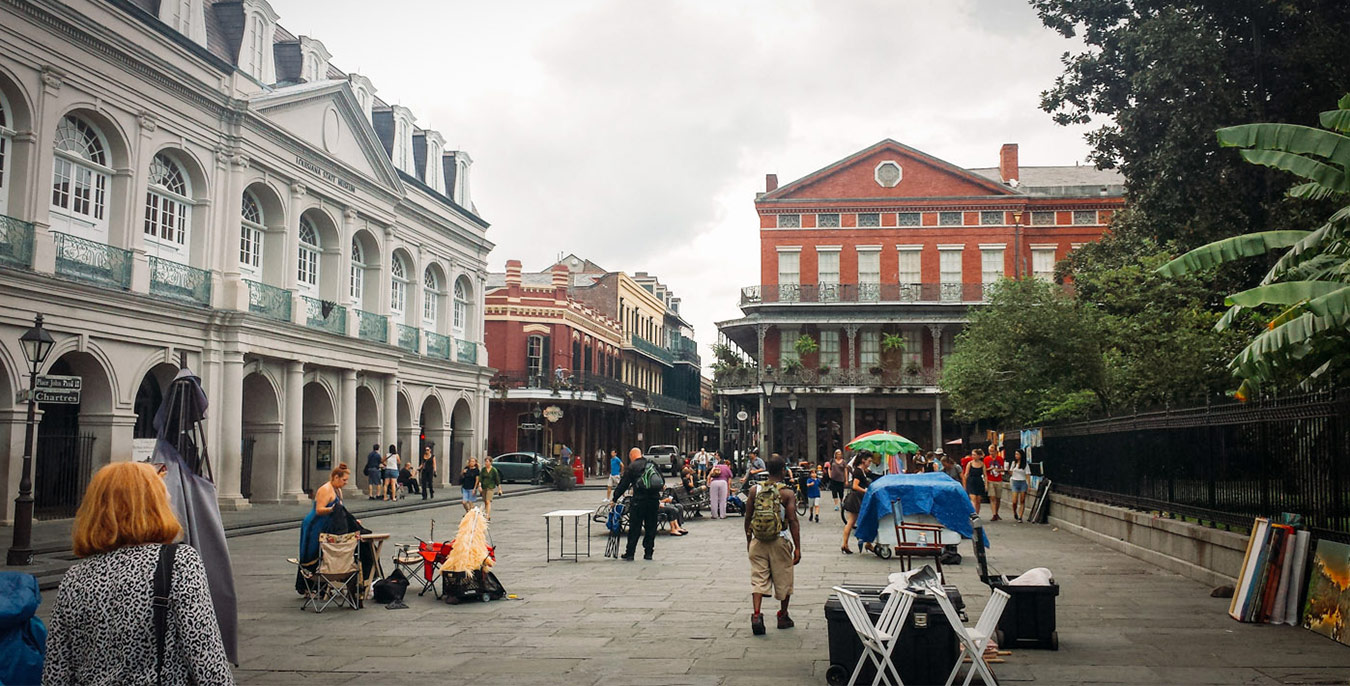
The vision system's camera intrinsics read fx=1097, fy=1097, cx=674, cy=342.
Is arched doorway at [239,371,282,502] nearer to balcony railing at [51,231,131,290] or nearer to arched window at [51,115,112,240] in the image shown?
balcony railing at [51,231,131,290]

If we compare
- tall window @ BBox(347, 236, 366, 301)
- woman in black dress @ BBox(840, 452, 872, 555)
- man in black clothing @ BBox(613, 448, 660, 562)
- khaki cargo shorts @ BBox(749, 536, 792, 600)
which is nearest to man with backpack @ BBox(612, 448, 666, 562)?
man in black clothing @ BBox(613, 448, 660, 562)

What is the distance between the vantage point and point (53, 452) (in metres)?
21.0

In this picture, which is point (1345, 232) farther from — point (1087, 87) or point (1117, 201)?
point (1117, 201)

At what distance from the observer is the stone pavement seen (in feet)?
26.5

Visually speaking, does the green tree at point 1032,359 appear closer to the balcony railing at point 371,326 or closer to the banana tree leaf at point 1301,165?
the banana tree leaf at point 1301,165

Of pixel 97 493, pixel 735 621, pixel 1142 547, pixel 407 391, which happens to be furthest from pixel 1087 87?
pixel 407 391

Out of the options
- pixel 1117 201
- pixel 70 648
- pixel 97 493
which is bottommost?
pixel 70 648

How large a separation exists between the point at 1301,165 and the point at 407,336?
29.1 metres

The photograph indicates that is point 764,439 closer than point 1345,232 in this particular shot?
No

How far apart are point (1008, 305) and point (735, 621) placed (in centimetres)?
2177

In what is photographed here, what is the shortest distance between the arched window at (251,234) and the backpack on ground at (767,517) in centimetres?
2028

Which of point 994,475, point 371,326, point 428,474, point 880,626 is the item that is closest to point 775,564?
point 880,626

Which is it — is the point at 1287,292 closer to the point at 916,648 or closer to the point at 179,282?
the point at 916,648

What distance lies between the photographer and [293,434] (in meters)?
28.0
